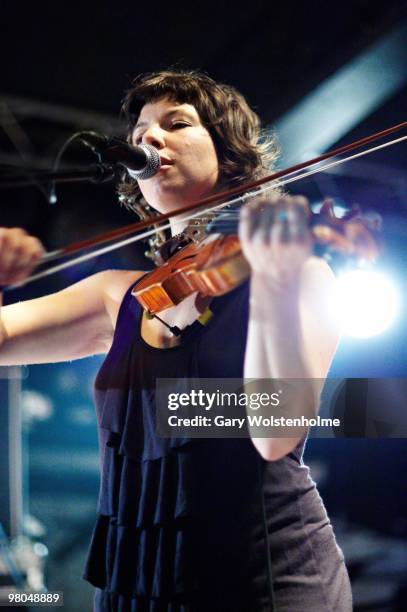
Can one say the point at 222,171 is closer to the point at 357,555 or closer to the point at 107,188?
the point at 107,188

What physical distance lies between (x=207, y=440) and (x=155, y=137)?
0.54 m

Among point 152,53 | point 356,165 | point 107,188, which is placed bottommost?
point 356,165

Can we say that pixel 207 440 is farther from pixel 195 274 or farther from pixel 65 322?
pixel 65 322

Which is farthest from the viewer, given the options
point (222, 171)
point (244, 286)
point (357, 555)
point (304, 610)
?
point (357, 555)

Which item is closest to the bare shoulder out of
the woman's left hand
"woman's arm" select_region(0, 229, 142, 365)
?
"woman's arm" select_region(0, 229, 142, 365)

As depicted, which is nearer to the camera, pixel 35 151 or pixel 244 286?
pixel 244 286

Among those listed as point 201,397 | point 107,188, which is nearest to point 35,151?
point 107,188

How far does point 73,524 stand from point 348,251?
142 centimetres

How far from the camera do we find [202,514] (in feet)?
3.29

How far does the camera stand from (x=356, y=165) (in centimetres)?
175

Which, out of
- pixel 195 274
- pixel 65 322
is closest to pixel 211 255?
pixel 195 274

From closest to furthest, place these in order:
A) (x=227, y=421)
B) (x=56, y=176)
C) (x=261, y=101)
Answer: (x=56, y=176)
(x=227, y=421)
(x=261, y=101)

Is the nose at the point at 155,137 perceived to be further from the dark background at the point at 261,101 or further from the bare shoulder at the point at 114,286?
the dark background at the point at 261,101

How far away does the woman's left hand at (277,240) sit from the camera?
0.93m
